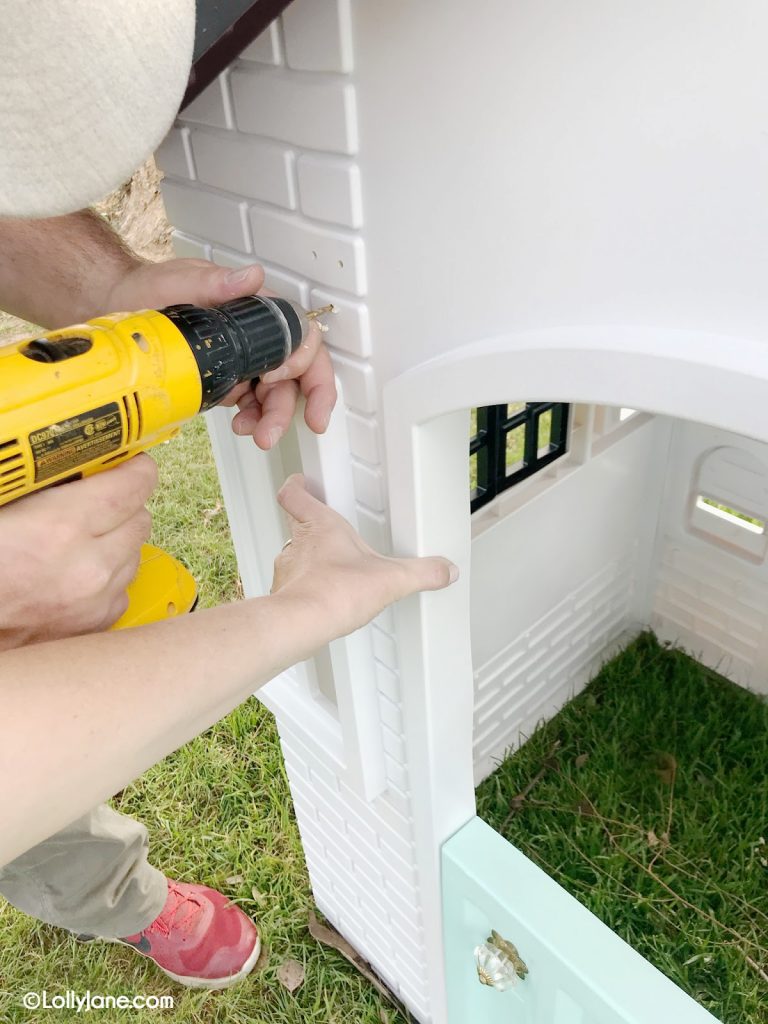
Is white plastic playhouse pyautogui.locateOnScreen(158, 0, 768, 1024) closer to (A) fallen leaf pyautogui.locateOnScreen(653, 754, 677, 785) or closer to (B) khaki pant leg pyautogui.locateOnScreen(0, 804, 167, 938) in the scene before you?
(B) khaki pant leg pyautogui.locateOnScreen(0, 804, 167, 938)

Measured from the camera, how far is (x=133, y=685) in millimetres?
582

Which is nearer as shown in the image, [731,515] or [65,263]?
[65,263]

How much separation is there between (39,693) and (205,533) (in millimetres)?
2310

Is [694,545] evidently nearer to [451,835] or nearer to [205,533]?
[451,835]

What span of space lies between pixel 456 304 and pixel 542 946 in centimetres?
87

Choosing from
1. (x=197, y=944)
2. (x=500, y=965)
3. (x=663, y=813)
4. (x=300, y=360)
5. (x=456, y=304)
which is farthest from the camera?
(x=663, y=813)

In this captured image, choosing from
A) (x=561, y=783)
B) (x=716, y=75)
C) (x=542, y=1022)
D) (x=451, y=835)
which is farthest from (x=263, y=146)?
(x=561, y=783)

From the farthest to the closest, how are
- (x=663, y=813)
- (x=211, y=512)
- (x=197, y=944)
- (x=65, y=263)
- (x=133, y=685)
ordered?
1. (x=211, y=512)
2. (x=663, y=813)
3. (x=197, y=944)
4. (x=65, y=263)
5. (x=133, y=685)

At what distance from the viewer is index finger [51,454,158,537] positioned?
2.22 feet

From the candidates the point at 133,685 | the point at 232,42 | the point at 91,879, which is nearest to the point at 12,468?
the point at 133,685

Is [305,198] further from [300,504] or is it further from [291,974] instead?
[291,974]

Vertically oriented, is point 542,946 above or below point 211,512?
above

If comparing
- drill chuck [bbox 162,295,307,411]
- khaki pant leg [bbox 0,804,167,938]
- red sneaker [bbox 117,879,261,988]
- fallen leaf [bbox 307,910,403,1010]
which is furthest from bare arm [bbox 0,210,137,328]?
fallen leaf [bbox 307,910,403,1010]

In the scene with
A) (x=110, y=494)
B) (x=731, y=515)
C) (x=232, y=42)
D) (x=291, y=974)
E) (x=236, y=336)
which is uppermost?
(x=232, y=42)
